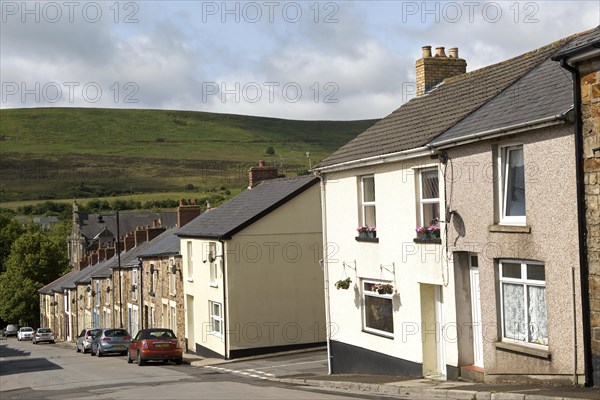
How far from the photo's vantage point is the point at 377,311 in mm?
21312

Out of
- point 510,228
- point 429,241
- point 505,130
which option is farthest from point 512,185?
point 429,241

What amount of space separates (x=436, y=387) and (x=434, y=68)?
10.9 metres

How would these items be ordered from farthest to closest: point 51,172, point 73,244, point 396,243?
point 51,172, point 73,244, point 396,243

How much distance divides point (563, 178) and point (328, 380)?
909cm

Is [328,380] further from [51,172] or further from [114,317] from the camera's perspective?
[51,172]

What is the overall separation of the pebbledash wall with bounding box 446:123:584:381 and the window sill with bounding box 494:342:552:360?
0.06 feet

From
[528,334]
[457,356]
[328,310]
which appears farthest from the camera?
[328,310]

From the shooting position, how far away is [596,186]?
1308cm

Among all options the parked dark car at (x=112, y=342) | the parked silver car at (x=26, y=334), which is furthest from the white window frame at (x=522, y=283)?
the parked silver car at (x=26, y=334)

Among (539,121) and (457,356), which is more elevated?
(539,121)

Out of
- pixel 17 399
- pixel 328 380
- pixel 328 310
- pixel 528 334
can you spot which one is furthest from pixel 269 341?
pixel 528 334

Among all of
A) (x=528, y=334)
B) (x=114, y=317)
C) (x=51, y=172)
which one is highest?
(x=51, y=172)

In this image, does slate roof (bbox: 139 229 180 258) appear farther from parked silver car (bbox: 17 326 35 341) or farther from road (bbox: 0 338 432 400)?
parked silver car (bbox: 17 326 35 341)

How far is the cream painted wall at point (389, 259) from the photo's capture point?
18.4 meters
